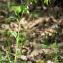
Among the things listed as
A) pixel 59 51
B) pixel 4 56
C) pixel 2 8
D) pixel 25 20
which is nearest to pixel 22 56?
pixel 4 56

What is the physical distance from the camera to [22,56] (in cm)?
485

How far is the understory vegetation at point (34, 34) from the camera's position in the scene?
482 centimetres

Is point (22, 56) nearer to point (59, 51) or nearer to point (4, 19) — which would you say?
point (59, 51)

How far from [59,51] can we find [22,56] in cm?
64

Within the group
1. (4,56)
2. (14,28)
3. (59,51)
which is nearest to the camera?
(4,56)

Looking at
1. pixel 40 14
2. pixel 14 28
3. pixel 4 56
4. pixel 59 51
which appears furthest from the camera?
pixel 40 14

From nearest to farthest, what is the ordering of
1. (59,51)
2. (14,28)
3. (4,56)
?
(4,56)
(59,51)
(14,28)

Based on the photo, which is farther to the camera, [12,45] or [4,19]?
[4,19]

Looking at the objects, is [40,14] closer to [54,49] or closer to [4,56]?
[54,49]

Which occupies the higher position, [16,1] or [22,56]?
[16,1]

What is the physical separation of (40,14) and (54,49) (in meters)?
1.53

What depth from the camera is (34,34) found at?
569cm

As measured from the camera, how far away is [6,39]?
17.6 feet

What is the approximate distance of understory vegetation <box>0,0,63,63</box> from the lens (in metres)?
4.82
